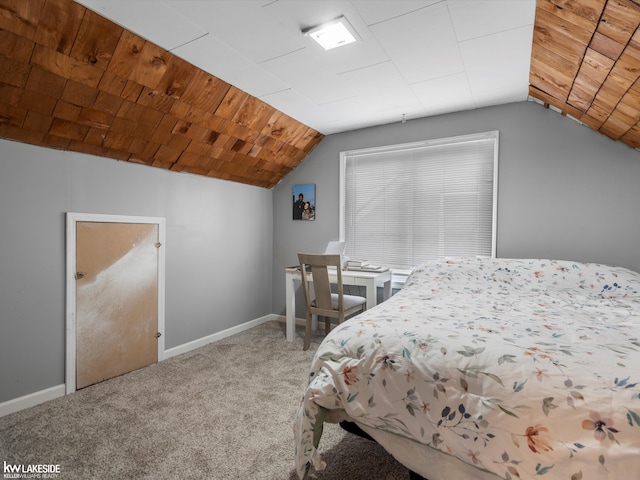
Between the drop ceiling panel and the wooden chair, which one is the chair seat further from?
the drop ceiling panel

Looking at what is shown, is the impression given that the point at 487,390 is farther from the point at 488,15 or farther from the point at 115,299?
the point at 115,299

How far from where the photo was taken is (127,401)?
2250 millimetres

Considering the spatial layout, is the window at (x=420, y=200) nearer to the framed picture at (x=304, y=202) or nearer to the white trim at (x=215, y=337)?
the framed picture at (x=304, y=202)

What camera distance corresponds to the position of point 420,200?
11.3 feet

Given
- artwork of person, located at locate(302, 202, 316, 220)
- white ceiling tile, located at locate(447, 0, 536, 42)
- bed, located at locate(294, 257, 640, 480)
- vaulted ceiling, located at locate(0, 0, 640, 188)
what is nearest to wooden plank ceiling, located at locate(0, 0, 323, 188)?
vaulted ceiling, located at locate(0, 0, 640, 188)

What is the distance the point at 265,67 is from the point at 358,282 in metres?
1.99

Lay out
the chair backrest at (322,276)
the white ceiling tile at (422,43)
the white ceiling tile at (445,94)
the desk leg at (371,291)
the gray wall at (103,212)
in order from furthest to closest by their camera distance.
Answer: the desk leg at (371,291), the chair backrest at (322,276), the white ceiling tile at (445,94), the gray wall at (103,212), the white ceiling tile at (422,43)

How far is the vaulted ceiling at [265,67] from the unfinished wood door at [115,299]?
0.66m

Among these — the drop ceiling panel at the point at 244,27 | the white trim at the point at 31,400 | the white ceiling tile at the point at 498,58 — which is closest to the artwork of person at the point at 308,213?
the drop ceiling panel at the point at 244,27

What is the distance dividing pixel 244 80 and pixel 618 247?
3153mm

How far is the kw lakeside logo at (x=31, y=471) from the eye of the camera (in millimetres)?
Result: 1555

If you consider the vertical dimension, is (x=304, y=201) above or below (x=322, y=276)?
above

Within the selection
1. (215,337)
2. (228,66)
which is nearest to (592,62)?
(228,66)

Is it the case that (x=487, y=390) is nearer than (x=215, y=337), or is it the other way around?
(x=487, y=390)
